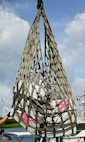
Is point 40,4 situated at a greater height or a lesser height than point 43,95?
greater

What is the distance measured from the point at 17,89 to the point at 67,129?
2.22 meters

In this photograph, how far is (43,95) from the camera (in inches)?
476

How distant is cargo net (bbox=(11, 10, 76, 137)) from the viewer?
11.2 meters

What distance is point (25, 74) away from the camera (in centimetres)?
1112

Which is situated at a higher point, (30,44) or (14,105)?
(30,44)

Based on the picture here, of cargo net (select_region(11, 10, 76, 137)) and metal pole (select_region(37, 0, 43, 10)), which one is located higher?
metal pole (select_region(37, 0, 43, 10))

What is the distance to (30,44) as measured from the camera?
11.4 meters

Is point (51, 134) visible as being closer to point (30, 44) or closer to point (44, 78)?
point (44, 78)

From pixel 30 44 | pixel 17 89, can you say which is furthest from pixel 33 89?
pixel 30 44

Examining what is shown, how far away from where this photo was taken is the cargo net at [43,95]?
11.2 meters

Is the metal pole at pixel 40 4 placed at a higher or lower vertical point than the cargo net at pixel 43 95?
higher

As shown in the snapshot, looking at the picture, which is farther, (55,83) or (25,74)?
(55,83)

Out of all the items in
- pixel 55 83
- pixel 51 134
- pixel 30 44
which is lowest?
pixel 51 134

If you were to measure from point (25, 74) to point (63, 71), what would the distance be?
4.62ft
